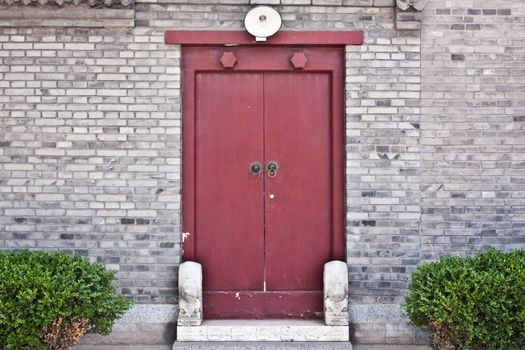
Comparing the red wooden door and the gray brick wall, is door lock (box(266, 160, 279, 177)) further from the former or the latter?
the gray brick wall

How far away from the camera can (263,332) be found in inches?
254

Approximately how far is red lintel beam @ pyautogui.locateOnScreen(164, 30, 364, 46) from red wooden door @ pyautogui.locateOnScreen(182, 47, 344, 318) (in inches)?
4.9

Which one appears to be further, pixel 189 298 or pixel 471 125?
pixel 471 125

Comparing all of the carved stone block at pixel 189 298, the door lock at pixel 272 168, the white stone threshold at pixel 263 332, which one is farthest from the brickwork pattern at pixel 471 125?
the carved stone block at pixel 189 298

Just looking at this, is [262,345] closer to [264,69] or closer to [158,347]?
[158,347]

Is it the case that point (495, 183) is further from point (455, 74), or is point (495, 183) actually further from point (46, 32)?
point (46, 32)

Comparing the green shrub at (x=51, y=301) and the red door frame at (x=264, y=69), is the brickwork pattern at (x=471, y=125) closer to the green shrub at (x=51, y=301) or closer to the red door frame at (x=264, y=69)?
the red door frame at (x=264, y=69)

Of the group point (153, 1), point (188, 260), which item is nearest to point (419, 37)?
point (153, 1)

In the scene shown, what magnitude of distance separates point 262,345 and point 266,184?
1534 mm

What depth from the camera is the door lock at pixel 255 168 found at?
22.2ft

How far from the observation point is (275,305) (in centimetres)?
676

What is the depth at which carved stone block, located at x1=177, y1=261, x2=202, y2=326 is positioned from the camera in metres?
6.38

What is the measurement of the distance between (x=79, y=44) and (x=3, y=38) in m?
0.73

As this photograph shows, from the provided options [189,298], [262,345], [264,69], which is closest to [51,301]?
[189,298]
